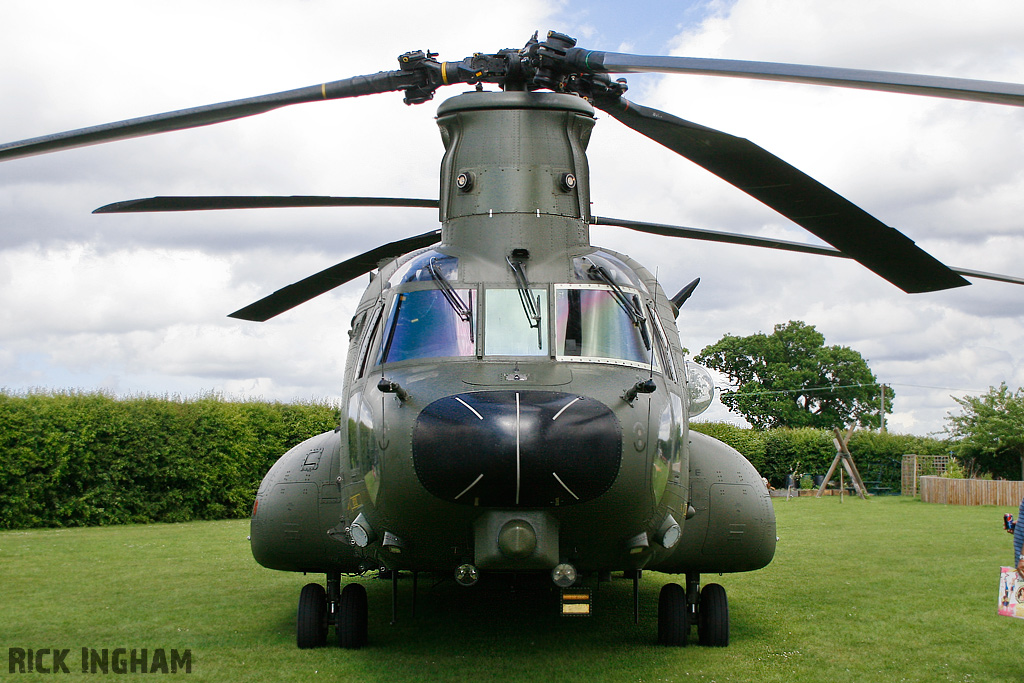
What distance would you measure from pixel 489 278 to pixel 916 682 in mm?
3954

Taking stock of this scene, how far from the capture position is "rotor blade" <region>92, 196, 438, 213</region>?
736 cm

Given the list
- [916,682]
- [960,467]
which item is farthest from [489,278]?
[960,467]

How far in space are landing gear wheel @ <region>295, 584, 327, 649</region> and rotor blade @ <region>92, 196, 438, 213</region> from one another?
3170 millimetres

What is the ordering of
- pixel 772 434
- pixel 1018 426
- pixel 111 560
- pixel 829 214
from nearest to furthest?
1. pixel 829 214
2. pixel 111 560
3. pixel 1018 426
4. pixel 772 434

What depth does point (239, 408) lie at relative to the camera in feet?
69.6

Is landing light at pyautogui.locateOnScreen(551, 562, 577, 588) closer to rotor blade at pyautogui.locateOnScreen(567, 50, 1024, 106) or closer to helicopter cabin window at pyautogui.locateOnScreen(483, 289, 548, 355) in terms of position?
helicopter cabin window at pyautogui.locateOnScreen(483, 289, 548, 355)

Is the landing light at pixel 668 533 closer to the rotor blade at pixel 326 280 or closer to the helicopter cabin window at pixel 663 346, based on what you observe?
the helicopter cabin window at pixel 663 346

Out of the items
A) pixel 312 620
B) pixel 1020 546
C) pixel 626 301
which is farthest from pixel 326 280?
pixel 1020 546

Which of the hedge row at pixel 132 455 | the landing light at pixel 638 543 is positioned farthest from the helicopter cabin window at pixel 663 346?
the hedge row at pixel 132 455

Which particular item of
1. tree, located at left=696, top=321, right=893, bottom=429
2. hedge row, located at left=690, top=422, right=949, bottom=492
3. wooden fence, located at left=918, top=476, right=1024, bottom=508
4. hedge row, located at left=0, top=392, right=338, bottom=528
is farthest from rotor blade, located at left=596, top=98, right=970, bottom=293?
tree, located at left=696, top=321, right=893, bottom=429

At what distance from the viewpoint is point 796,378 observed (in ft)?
184

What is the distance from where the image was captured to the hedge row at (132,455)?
17.6 m

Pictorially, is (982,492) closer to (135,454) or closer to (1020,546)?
(135,454)

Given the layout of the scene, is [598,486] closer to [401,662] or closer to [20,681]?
[401,662]
